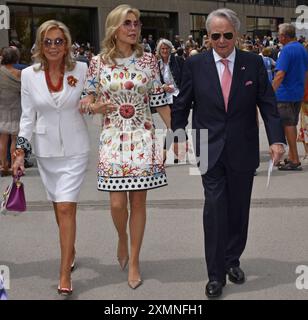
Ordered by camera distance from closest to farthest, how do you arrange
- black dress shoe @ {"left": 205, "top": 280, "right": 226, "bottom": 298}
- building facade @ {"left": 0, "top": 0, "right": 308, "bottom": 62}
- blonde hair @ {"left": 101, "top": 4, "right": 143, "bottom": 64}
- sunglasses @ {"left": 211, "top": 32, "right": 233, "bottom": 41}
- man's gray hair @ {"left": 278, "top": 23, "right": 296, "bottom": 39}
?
sunglasses @ {"left": 211, "top": 32, "right": 233, "bottom": 41}, black dress shoe @ {"left": 205, "top": 280, "right": 226, "bottom": 298}, blonde hair @ {"left": 101, "top": 4, "right": 143, "bottom": 64}, man's gray hair @ {"left": 278, "top": 23, "right": 296, "bottom": 39}, building facade @ {"left": 0, "top": 0, "right": 308, "bottom": 62}

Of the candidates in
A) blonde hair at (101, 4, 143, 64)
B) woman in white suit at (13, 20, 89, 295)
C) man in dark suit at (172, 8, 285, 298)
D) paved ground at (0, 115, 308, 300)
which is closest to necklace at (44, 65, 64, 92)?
woman in white suit at (13, 20, 89, 295)

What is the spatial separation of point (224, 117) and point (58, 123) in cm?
111

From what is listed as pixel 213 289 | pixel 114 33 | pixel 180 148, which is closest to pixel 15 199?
pixel 180 148

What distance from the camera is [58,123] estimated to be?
4.00m

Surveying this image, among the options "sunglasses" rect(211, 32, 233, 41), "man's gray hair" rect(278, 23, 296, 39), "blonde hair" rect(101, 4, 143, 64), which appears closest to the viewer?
"sunglasses" rect(211, 32, 233, 41)

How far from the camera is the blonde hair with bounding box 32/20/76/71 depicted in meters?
3.94

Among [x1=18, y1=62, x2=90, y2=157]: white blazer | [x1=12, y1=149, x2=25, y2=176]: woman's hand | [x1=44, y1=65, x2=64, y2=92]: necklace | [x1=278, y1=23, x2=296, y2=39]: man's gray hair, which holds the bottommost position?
[x1=12, y1=149, x2=25, y2=176]: woman's hand

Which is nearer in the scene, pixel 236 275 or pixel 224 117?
pixel 224 117

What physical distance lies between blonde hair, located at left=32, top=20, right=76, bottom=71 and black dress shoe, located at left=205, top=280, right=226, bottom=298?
172 centimetres

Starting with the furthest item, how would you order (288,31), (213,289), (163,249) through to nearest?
(288,31) < (163,249) < (213,289)

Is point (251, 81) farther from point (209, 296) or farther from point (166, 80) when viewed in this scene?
point (166, 80)

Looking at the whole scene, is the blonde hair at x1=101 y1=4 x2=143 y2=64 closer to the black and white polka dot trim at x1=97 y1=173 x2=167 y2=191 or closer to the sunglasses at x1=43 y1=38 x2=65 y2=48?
the sunglasses at x1=43 y1=38 x2=65 y2=48

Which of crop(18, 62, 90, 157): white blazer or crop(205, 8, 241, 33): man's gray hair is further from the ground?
crop(205, 8, 241, 33): man's gray hair

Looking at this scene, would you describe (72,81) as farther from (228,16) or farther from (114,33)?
(228,16)
